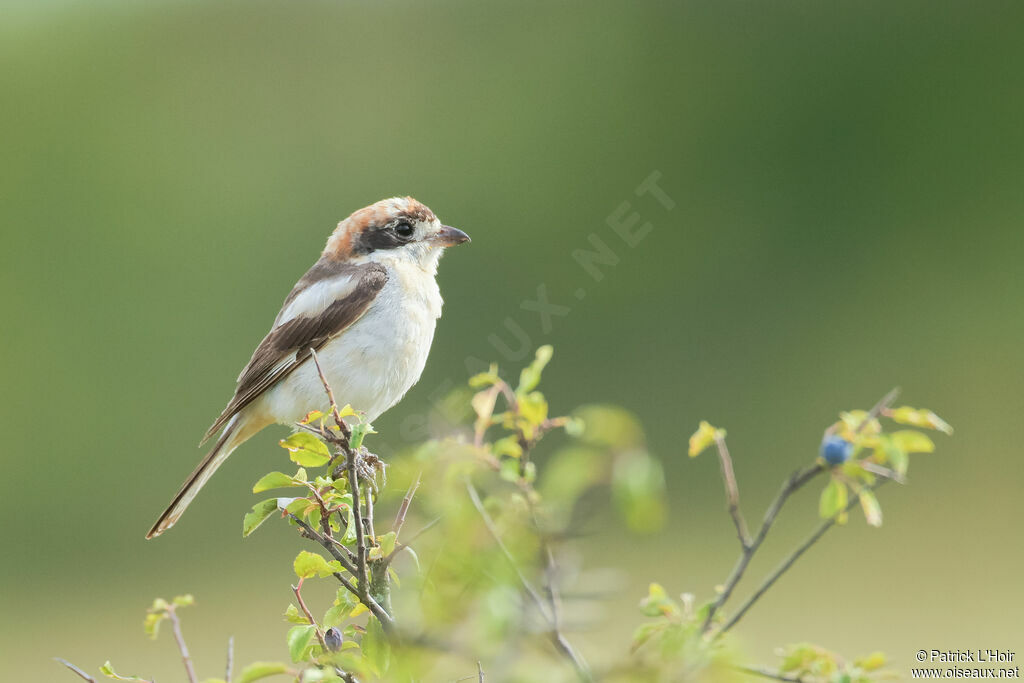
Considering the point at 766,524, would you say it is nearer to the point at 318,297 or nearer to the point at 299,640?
the point at 299,640

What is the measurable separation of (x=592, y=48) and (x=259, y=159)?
3.47 metres

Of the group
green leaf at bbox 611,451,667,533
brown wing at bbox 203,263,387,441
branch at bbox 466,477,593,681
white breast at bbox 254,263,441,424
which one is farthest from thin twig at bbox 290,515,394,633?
brown wing at bbox 203,263,387,441

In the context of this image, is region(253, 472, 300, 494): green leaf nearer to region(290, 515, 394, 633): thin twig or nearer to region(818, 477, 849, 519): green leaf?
region(290, 515, 394, 633): thin twig

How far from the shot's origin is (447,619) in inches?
49.0

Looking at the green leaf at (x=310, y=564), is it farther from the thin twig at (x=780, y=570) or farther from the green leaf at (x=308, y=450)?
the thin twig at (x=780, y=570)

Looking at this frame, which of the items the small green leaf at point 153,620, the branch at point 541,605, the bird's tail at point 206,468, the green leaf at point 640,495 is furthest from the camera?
the bird's tail at point 206,468

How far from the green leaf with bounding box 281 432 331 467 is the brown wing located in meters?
1.70

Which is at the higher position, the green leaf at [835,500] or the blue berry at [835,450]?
the blue berry at [835,450]

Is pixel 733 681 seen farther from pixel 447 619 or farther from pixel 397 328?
pixel 397 328

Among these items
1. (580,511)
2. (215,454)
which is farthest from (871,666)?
(215,454)

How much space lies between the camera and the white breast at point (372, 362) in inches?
149

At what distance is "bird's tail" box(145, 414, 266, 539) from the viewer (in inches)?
141

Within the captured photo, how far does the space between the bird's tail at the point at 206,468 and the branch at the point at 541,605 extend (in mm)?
2383

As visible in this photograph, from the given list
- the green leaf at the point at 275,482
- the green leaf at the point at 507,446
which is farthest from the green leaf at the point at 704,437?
the green leaf at the point at 275,482
